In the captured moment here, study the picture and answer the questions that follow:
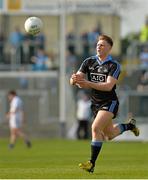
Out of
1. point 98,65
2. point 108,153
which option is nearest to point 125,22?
point 108,153

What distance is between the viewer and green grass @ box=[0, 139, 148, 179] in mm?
17484

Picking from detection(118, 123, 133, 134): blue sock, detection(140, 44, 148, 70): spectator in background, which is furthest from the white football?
detection(140, 44, 148, 70): spectator in background

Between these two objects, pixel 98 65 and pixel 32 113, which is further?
pixel 32 113

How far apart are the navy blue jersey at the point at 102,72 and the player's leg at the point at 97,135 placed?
33 cm

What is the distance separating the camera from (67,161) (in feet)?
80.8

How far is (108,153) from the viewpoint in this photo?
1184 inches

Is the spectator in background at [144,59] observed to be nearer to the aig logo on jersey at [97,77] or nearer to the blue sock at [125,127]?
the blue sock at [125,127]

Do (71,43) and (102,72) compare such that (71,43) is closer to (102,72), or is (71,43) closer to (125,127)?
(125,127)

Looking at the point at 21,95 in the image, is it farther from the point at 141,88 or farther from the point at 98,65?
the point at 98,65

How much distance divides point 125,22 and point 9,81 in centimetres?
2391

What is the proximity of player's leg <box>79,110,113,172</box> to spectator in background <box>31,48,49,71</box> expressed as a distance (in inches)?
981

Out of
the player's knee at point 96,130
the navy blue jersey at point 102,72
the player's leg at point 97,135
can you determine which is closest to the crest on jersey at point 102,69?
the navy blue jersey at point 102,72

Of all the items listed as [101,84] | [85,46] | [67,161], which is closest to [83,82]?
[101,84]

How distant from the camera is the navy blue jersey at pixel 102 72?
18.1 m
